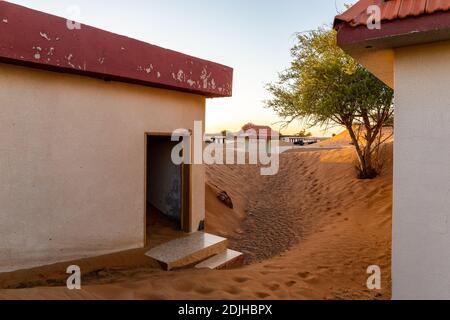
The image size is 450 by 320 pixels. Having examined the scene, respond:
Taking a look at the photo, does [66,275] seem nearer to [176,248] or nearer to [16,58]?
[176,248]

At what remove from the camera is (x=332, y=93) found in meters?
10.4

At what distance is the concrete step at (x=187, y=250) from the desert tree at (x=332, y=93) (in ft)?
21.1

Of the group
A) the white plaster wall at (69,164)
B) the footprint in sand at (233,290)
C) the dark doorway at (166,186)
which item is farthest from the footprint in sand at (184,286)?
the dark doorway at (166,186)

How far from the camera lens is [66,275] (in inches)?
171

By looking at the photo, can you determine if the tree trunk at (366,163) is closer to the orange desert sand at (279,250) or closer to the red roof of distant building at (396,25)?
the orange desert sand at (279,250)

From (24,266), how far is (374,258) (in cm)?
542

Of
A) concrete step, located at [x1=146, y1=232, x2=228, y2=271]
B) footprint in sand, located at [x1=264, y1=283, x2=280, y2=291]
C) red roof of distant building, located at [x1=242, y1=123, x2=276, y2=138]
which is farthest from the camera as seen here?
red roof of distant building, located at [x1=242, y1=123, x2=276, y2=138]

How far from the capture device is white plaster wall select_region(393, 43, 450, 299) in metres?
2.85

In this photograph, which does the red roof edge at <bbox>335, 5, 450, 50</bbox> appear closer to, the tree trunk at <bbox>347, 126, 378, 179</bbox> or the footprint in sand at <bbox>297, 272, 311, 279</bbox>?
the footprint in sand at <bbox>297, 272, 311, 279</bbox>

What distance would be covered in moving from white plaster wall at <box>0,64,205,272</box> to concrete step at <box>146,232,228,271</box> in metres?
0.48

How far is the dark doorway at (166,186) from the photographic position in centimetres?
652

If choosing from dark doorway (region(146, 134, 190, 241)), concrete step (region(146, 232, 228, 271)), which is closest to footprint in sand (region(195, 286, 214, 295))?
concrete step (region(146, 232, 228, 271))
